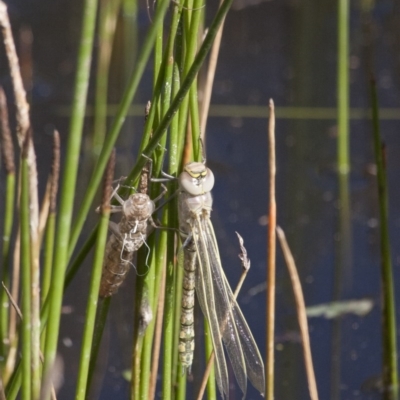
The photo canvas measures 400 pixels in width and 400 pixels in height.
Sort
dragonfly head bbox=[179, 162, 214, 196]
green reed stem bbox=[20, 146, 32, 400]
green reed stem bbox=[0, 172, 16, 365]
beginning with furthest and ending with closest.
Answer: green reed stem bbox=[0, 172, 16, 365]
dragonfly head bbox=[179, 162, 214, 196]
green reed stem bbox=[20, 146, 32, 400]

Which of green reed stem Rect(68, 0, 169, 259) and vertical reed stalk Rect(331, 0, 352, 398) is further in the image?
vertical reed stalk Rect(331, 0, 352, 398)

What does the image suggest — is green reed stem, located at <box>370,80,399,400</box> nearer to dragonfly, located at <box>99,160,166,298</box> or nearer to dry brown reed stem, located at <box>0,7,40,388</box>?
dragonfly, located at <box>99,160,166,298</box>

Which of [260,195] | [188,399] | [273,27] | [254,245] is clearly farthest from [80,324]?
[273,27]

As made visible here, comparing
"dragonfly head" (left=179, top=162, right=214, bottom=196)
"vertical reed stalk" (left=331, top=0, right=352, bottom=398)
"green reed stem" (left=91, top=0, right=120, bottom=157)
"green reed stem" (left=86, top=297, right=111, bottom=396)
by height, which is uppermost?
"green reed stem" (left=91, top=0, right=120, bottom=157)

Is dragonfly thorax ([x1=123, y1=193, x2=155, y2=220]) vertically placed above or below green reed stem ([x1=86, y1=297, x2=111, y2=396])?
above

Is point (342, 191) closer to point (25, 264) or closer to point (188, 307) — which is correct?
point (188, 307)

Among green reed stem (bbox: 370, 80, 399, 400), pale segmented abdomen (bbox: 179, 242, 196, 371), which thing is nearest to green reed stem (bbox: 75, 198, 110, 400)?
pale segmented abdomen (bbox: 179, 242, 196, 371)

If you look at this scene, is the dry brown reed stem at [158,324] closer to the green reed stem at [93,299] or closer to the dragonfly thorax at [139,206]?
the dragonfly thorax at [139,206]

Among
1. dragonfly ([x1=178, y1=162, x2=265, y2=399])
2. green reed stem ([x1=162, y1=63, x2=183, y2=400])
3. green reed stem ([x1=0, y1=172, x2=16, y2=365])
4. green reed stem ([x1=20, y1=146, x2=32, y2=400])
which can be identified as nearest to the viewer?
green reed stem ([x1=20, y1=146, x2=32, y2=400])
